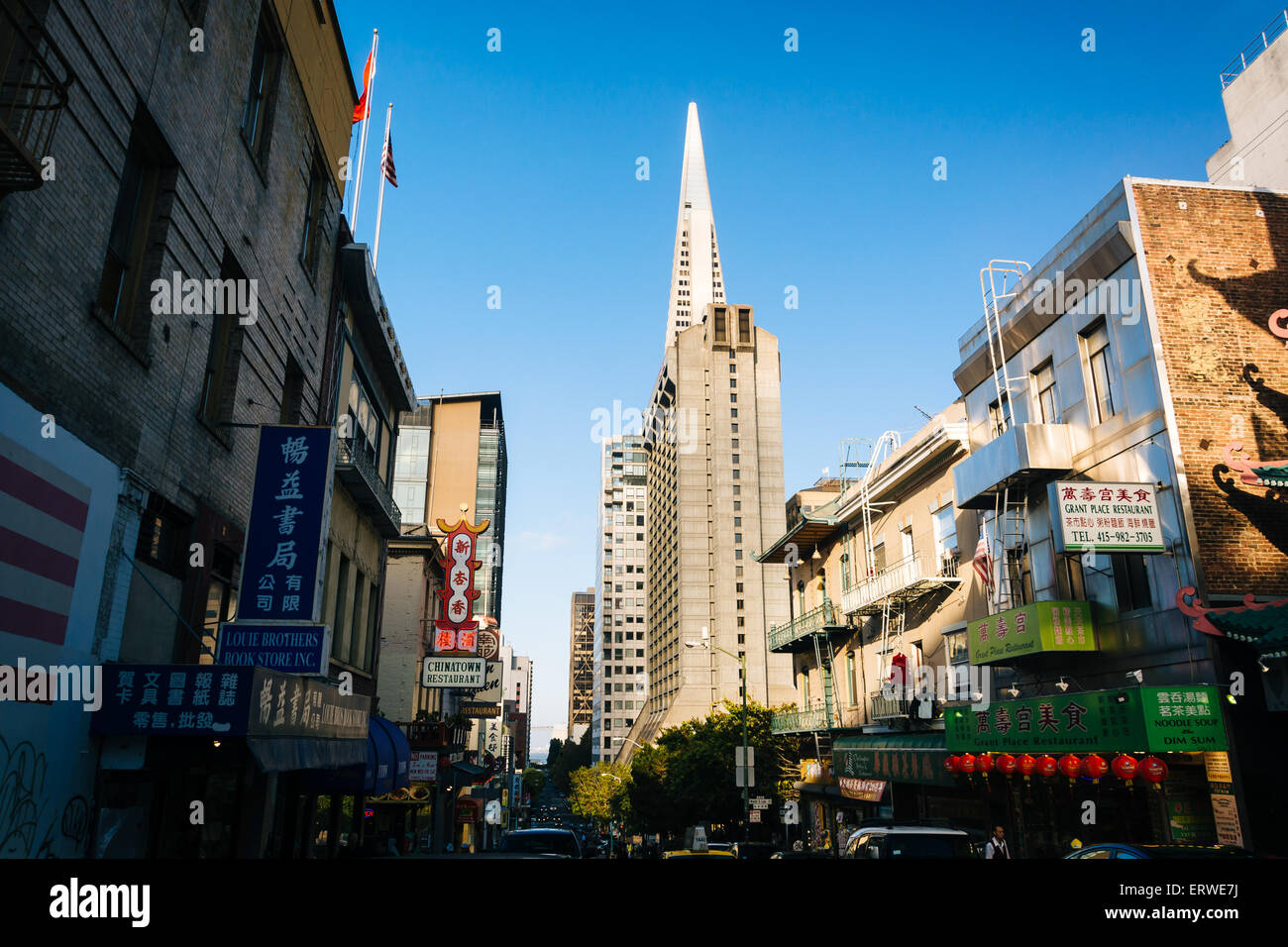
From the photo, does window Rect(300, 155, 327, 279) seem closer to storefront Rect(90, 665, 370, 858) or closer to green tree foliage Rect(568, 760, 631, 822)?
storefront Rect(90, 665, 370, 858)

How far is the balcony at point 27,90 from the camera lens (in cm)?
829

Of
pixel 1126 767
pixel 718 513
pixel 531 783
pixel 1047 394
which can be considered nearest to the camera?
pixel 1126 767

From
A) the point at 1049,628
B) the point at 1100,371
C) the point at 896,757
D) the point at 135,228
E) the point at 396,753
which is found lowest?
the point at 896,757

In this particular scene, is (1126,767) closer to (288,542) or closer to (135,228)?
(288,542)

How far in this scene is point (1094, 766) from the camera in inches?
695

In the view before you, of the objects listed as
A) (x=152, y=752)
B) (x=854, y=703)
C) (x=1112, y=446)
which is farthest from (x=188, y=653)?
(x=854, y=703)

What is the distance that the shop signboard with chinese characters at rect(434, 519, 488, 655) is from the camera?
35.8 meters

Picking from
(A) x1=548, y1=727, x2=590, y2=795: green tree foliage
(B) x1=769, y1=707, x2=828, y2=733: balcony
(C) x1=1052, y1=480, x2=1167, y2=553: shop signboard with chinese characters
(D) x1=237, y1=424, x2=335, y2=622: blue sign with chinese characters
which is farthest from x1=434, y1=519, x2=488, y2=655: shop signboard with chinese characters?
(A) x1=548, y1=727, x2=590, y2=795: green tree foliage

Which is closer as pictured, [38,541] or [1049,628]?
[38,541]

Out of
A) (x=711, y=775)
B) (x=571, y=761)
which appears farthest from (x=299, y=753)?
(x=571, y=761)

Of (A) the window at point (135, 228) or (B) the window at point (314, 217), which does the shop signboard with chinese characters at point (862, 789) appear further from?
(A) the window at point (135, 228)

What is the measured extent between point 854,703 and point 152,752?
2830 centimetres

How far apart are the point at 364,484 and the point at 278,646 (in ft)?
36.4
